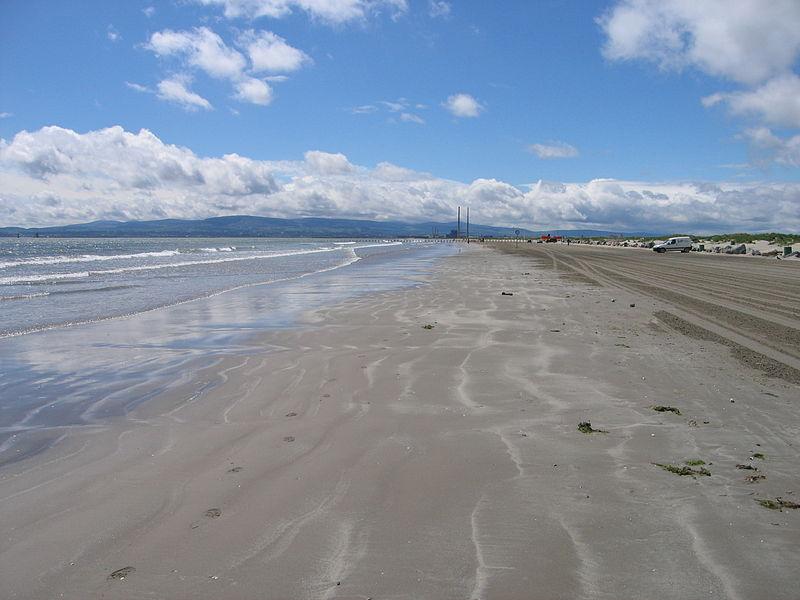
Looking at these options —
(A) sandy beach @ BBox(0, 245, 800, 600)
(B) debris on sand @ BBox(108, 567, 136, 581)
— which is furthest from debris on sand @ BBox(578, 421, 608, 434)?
(B) debris on sand @ BBox(108, 567, 136, 581)

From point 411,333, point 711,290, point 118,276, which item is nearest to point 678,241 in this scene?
point 711,290

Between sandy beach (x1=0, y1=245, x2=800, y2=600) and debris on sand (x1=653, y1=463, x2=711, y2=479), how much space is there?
0.02m

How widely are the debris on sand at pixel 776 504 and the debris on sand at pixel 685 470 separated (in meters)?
0.46

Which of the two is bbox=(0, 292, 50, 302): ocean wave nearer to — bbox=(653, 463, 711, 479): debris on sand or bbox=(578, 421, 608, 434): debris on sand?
bbox=(578, 421, 608, 434): debris on sand

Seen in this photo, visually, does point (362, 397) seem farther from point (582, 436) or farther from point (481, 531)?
point (481, 531)

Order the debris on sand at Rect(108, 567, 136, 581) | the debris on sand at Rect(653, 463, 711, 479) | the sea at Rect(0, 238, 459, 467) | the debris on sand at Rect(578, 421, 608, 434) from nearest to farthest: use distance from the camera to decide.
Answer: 1. the debris on sand at Rect(108, 567, 136, 581)
2. the debris on sand at Rect(653, 463, 711, 479)
3. the debris on sand at Rect(578, 421, 608, 434)
4. the sea at Rect(0, 238, 459, 467)

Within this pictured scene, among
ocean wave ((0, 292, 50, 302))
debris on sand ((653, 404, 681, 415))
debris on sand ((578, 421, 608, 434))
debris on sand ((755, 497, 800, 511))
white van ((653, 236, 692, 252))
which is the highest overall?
white van ((653, 236, 692, 252))

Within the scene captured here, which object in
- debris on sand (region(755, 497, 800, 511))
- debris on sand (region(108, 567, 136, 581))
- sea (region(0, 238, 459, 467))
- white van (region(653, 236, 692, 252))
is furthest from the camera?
A: white van (region(653, 236, 692, 252))

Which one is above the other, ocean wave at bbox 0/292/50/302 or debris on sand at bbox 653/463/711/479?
debris on sand at bbox 653/463/711/479

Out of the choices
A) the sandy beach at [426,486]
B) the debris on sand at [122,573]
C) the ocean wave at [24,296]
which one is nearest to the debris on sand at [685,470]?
the sandy beach at [426,486]

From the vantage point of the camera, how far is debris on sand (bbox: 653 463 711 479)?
4156mm

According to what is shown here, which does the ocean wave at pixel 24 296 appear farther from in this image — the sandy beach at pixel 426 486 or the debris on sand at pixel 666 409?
the debris on sand at pixel 666 409

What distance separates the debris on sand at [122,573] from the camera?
2895mm

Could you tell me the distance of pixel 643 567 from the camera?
2961 mm
